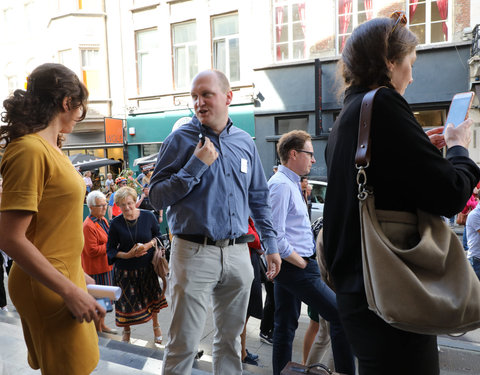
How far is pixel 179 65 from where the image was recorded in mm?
15938

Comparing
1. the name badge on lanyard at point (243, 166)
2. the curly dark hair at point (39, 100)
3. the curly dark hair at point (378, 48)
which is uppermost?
the curly dark hair at point (378, 48)

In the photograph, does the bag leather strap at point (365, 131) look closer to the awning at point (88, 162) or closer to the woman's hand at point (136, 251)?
the woman's hand at point (136, 251)

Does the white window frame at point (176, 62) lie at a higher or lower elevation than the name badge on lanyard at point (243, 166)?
higher

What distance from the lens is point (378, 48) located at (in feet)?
4.67

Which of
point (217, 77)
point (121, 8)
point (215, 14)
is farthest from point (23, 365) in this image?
point (121, 8)

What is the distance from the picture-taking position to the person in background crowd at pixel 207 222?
7.49 feet

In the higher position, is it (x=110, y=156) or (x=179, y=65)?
(x=179, y=65)

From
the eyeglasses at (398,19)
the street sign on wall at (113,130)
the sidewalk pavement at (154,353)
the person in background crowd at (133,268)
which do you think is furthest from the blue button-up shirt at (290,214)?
the street sign on wall at (113,130)

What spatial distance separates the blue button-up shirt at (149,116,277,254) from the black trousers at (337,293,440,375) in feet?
3.64

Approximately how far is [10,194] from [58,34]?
18.8 meters

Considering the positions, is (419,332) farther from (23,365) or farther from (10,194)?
(23,365)

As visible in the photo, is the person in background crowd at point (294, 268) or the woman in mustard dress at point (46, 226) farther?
the person in background crowd at point (294, 268)

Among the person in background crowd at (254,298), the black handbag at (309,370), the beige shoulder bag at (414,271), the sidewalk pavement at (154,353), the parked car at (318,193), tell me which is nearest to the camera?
the beige shoulder bag at (414,271)

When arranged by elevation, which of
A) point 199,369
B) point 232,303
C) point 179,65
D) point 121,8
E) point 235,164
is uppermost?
point 121,8
